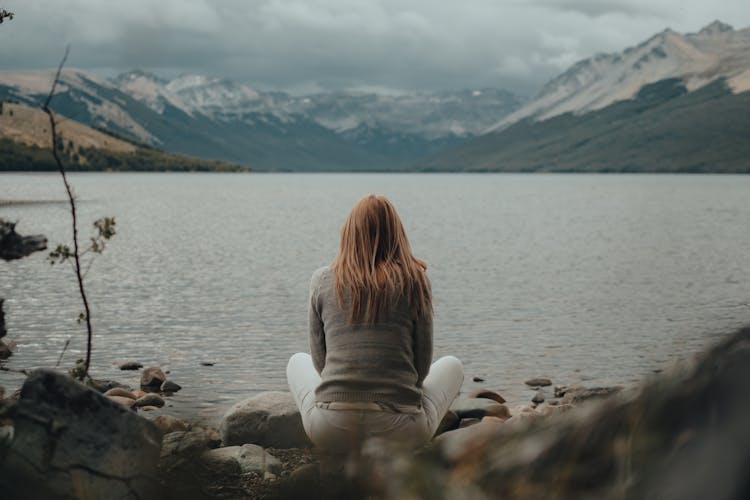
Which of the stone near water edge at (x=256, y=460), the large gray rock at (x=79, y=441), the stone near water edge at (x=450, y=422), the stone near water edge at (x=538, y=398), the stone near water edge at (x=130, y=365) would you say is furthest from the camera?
the stone near water edge at (x=130, y=365)

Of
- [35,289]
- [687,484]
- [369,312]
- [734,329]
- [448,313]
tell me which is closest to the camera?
[687,484]

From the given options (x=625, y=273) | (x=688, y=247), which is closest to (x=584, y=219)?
(x=688, y=247)

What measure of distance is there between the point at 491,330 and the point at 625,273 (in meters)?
23.0

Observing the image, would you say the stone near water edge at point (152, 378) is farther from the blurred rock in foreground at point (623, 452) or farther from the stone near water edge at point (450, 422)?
the blurred rock in foreground at point (623, 452)

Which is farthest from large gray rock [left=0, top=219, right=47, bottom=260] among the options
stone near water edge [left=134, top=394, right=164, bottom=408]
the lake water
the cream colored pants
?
stone near water edge [left=134, top=394, right=164, bottom=408]

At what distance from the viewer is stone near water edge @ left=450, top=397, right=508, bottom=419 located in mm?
15594


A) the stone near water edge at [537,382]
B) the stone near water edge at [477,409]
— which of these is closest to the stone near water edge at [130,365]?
the stone near water edge at [537,382]

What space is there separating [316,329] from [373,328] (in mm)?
791

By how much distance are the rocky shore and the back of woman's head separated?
3.78 meters

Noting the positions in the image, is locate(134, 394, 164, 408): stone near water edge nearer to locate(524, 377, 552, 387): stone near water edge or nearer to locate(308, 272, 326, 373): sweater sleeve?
locate(524, 377, 552, 387): stone near water edge

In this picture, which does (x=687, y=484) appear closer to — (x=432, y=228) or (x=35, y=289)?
(x=35, y=289)

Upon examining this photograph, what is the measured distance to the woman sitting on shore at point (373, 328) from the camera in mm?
8039

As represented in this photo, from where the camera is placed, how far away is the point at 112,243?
2741 inches

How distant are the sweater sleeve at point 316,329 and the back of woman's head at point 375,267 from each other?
0.36 m
